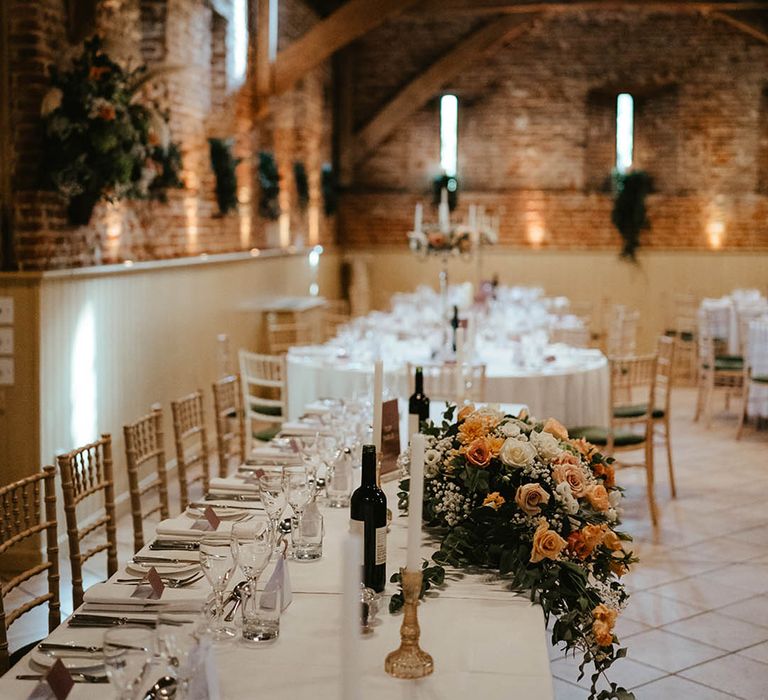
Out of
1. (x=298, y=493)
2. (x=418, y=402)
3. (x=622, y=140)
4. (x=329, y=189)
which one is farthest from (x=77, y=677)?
(x=622, y=140)

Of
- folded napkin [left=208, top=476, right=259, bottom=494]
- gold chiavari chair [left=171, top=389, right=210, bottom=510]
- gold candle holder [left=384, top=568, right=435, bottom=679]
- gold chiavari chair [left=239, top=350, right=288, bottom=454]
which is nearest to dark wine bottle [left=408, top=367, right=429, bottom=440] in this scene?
folded napkin [left=208, top=476, right=259, bottom=494]

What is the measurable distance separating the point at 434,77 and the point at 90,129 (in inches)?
348

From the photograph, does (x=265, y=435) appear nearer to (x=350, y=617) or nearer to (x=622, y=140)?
(x=350, y=617)

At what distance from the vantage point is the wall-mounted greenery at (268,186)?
34.0ft

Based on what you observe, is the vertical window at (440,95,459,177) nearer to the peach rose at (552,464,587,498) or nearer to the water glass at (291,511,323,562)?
the water glass at (291,511,323,562)

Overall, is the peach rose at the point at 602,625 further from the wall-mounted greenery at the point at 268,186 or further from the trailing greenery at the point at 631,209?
the trailing greenery at the point at 631,209

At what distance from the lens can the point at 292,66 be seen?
1030 cm

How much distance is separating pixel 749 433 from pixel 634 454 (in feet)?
5.23

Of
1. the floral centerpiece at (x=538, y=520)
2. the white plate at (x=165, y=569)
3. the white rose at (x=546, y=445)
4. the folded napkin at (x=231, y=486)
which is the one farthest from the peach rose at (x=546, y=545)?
the folded napkin at (x=231, y=486)

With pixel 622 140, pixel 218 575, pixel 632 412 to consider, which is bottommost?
pixel 632 412

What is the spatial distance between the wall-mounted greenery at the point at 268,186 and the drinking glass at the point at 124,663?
29.3 feet

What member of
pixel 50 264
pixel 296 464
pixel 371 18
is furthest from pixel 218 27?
pixel 296 464

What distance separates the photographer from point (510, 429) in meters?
2.66

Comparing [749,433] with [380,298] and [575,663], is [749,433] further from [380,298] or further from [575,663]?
[380,298]
